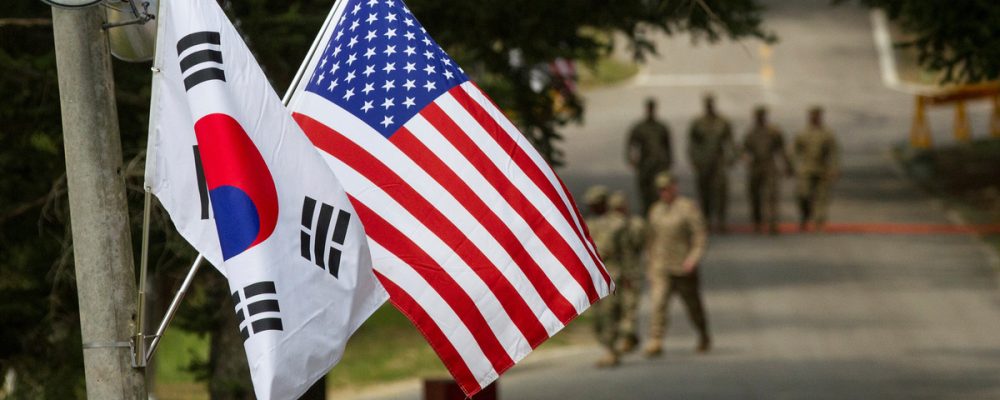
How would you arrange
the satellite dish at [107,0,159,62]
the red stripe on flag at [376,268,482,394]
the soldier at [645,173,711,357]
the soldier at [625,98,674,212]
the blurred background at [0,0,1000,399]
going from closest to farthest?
the satellite dish at [107,0,159,62], the red stripe on flag at [376,268,482,394], the blurred background at [0,0,1000,399], the soldier at [645,173,711,357], the soldier at [625,98,674,212]

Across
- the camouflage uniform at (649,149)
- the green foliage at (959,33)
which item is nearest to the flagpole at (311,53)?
the green foliage at (959,33)

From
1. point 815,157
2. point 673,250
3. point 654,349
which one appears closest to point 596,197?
point 673,250

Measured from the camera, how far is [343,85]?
26.4 feet

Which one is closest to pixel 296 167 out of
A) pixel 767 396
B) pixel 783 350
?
pixel 767 396

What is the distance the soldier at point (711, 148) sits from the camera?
24.1 m

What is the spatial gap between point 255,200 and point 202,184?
0.23m

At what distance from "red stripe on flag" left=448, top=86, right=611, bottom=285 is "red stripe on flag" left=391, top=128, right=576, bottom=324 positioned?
27 centimetres

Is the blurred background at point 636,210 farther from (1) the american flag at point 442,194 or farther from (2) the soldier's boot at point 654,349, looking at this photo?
(1) the american flag at point 442,194

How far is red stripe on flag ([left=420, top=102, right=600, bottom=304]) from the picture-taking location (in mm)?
8180

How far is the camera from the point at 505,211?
26.7ft

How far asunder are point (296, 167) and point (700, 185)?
18.3 metres

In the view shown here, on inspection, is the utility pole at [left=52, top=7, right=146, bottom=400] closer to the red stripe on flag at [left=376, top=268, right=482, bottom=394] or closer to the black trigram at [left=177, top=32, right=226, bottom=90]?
the black trigram at [left=177, top=32, right=226, bottom=90]

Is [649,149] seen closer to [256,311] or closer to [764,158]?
[764,158]

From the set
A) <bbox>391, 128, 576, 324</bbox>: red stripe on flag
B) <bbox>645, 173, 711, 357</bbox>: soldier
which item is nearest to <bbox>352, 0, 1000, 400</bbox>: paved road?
<bbox>645, 173, 711, 357</bbox>: soldier
